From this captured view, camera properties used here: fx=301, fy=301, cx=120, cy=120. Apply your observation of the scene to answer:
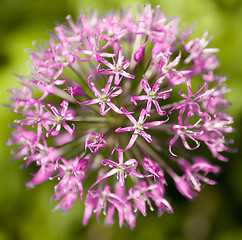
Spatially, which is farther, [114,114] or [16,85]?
[16,85]

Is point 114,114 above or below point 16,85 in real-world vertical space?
below

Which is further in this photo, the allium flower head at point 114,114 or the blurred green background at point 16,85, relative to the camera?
the blurred green background at point 16,85

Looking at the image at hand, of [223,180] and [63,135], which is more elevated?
[63,135]

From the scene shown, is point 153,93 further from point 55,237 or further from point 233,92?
point 55,237

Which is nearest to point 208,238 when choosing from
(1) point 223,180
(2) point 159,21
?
(1) point 223,180

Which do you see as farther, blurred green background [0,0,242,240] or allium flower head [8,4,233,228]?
blurred green background [0,0,242,240]

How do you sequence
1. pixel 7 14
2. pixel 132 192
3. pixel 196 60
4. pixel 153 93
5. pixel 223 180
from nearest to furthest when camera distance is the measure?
pixel 153 93, pixel 132 192, pixel 196 60, pixel 7 14, pixel 223 180

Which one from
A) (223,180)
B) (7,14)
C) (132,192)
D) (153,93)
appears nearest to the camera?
(153,93)

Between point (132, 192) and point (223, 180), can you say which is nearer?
point (132, 192)
